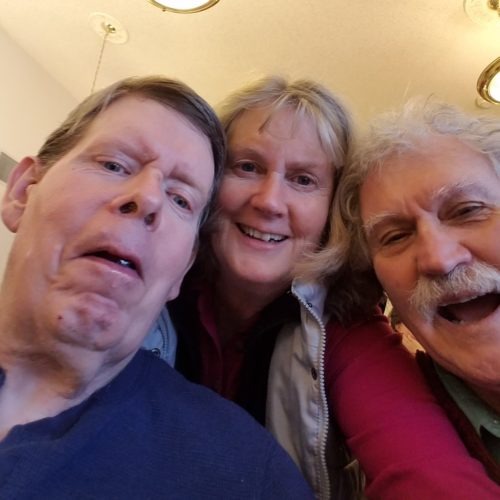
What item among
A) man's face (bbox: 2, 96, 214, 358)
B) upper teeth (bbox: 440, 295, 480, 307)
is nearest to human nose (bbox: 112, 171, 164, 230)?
man's face (bbox: 2, 96, 214, 358)

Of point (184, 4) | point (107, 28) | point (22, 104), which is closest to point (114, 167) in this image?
point (184, 4)

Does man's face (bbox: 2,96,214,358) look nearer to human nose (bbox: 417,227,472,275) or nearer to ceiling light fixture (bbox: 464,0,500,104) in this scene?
human nose (bbox: 417,227,472,275)

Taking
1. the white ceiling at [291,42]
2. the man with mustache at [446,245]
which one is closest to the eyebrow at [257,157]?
the man with mustache at [446,245]

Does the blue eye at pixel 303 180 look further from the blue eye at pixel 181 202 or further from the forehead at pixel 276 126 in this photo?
the blue eye at pixel 181 202

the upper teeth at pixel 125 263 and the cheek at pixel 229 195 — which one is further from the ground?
the cheek at pixel 229 195

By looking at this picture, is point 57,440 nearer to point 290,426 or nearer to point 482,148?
point 290,426

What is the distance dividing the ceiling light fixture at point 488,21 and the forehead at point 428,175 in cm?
107

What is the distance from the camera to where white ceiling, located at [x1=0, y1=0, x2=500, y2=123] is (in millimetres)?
1888

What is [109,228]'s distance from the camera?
0.68m

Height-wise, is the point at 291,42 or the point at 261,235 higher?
the point at 291,42

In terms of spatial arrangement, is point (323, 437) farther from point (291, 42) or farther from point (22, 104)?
point (22, 104)

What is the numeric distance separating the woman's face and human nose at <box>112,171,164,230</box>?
25cm

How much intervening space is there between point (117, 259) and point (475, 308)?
0.62 metres

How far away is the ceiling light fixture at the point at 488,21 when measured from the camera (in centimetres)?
173
